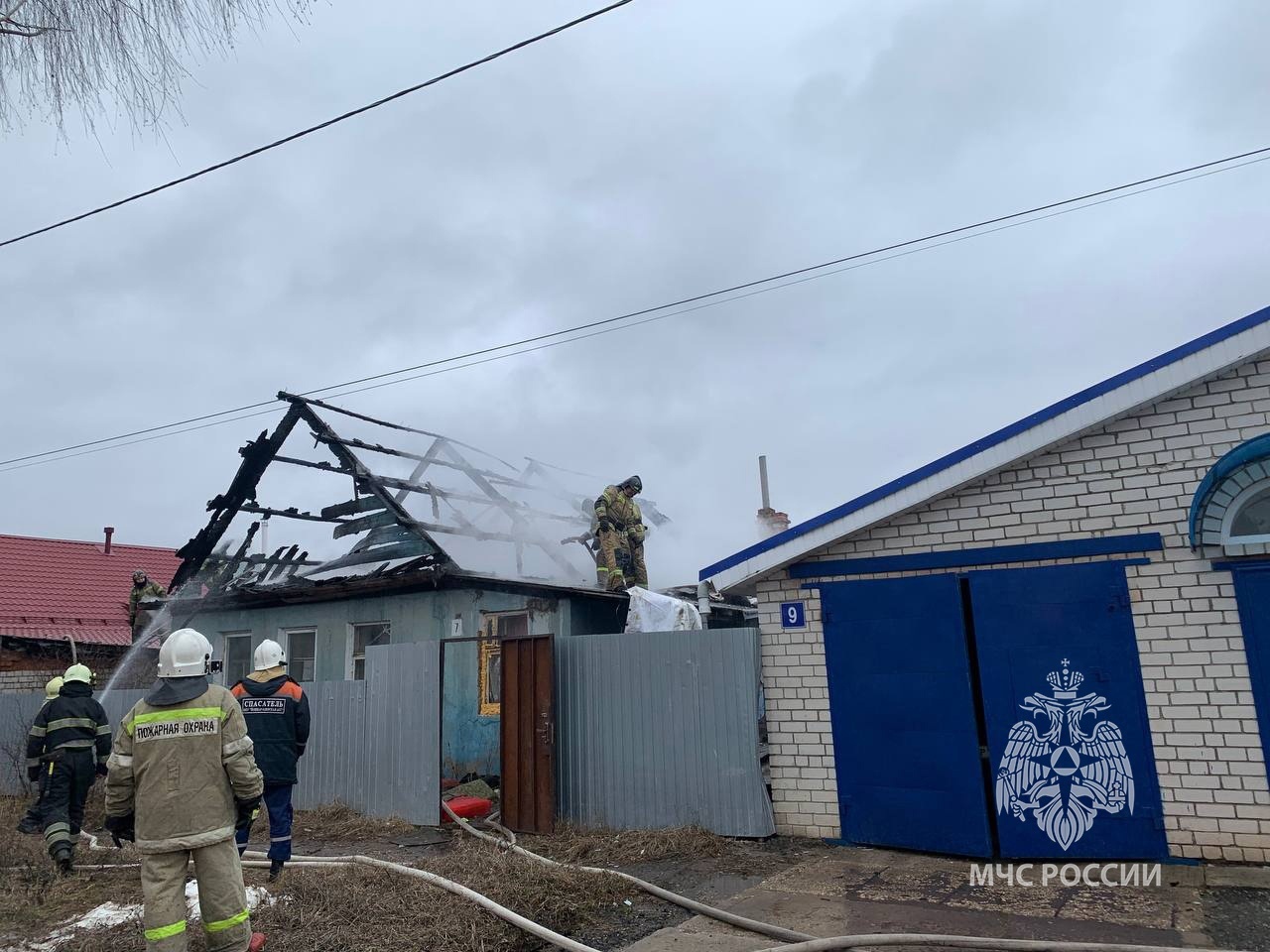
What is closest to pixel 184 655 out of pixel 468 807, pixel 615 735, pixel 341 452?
pixel 615 735

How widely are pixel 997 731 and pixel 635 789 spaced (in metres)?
3.30

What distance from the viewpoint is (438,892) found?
19.6 feet

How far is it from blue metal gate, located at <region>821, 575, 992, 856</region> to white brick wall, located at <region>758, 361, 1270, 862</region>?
235 mm

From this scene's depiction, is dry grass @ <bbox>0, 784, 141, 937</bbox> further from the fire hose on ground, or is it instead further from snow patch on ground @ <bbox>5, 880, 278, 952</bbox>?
the fire hose on ground

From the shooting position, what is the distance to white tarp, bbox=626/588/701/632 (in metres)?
10.7

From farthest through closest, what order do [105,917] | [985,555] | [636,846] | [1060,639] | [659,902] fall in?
[636,846] → [985,555] → [1060,639] → [659,902] → [105,917]

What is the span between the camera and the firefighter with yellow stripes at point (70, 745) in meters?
7.86

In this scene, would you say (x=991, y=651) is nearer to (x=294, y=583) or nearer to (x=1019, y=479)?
(x=1019, y=479)

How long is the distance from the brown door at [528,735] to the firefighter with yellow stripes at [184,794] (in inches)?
164

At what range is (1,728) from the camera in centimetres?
1406

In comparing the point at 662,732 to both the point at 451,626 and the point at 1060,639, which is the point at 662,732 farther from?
the point at 451,626

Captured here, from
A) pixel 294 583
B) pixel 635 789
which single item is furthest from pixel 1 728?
pixel 635 789

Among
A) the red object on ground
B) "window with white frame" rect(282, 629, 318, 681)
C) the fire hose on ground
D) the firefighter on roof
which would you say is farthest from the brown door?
the firefighter on roof

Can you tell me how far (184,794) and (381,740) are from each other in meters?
5.61
